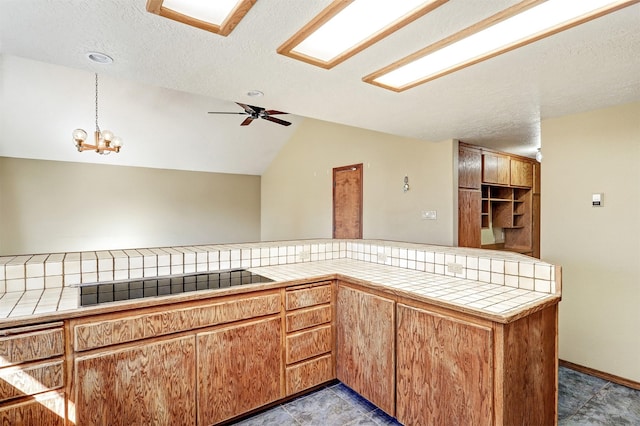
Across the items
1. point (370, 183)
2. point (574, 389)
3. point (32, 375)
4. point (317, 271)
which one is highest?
point (370, 183)

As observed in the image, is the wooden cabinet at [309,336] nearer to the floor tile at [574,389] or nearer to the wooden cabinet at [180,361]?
the wooden cabinet at [180,361]

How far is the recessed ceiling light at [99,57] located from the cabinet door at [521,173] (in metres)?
5.38

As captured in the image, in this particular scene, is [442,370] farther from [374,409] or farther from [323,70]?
[323,70]

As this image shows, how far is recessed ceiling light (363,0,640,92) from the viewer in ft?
4.39

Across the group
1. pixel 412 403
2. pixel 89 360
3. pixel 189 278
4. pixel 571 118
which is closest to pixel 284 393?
pixel 412 403

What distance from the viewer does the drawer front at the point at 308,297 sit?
2188 mm

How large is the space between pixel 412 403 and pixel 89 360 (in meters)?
1.68

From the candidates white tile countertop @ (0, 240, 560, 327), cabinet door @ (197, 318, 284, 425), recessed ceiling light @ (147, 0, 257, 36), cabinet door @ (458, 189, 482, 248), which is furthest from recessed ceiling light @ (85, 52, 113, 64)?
cabinet door @ (458, 189, 482, 248)

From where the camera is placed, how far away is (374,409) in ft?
7.14

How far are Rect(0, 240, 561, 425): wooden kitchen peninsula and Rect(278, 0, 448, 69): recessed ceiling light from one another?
1339 millimetres

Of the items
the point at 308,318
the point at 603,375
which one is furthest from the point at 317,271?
the point at 603,375

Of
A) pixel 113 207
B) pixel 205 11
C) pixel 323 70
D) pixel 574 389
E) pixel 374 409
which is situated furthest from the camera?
pixel 113 207

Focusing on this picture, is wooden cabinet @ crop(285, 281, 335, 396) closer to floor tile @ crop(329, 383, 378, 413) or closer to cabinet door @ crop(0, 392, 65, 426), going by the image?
floor tile @ crop(329, 383, 378, 413)

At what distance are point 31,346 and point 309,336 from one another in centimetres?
148
